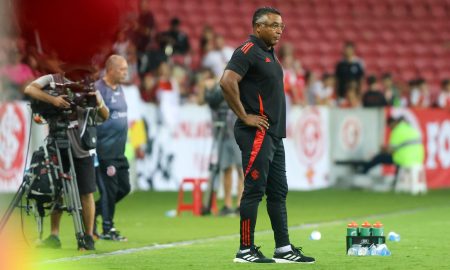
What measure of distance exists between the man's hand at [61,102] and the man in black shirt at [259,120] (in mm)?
1958

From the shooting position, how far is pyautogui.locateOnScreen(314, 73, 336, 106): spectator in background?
24.3 meters

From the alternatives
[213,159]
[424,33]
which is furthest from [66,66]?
[424,33]

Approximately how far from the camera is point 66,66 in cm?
718

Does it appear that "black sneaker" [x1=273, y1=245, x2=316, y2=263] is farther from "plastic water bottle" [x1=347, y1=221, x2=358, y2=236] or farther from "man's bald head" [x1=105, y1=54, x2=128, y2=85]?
"man's bald head" [x1=105, y1=54, x2=128, y2=85]

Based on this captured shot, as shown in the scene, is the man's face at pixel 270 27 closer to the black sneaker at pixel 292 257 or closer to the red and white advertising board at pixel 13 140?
the black sneaker at pixel 292 257

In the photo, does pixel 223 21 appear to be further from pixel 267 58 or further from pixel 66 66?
pixel 66 66

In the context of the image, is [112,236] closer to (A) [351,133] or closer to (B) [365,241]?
(B) [365,241]

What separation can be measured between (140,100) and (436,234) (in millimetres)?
9293

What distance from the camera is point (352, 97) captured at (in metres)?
24.3

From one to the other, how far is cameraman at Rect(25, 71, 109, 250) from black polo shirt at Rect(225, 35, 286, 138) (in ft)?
6.31

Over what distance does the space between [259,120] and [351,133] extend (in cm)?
1405

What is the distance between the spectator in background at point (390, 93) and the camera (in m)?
25.2

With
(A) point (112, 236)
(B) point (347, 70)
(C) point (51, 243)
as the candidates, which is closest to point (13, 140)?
(A) point (112, 236)

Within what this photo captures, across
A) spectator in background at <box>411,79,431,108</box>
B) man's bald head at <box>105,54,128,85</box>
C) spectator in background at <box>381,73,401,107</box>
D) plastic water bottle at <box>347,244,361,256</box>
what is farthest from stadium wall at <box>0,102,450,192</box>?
plastic water bottle at <box>347,244,361,256</box>
